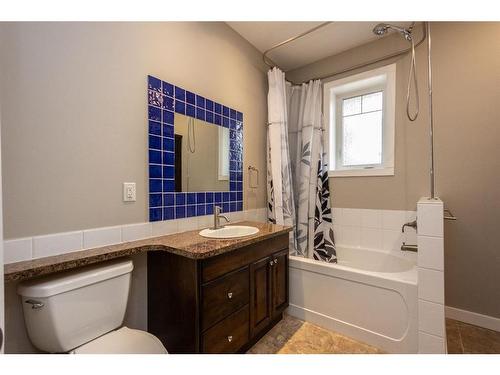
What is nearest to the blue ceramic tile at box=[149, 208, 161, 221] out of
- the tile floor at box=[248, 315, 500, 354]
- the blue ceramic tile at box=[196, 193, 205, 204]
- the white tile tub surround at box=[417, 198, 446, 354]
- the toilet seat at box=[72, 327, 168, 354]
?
the blue ceramic tile at box=[196, 193, 205, 204]

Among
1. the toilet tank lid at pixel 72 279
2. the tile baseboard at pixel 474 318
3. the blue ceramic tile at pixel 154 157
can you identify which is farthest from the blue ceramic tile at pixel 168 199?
the tile baseboard at pixel 474 318

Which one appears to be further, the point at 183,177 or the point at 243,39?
the point at 243,39

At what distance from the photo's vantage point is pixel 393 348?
154cm

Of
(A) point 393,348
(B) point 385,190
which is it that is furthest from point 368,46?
(A) point 393,348

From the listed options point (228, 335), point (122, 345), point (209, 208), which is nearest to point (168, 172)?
point (209, 208)

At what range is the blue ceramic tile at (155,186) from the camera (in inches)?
57.9

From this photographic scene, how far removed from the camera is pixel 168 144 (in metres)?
1.57

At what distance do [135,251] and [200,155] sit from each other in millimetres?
867

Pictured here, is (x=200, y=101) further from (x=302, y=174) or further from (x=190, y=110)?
(x=302, y=174)

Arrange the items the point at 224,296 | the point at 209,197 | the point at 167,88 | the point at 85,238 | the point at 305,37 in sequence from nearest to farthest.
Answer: the point at 85,238
the point at 224,296
the point at 167,88
the point at 209,197
the point at 305,37

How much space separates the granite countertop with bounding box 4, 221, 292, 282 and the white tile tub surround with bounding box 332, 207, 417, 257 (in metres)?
1.17

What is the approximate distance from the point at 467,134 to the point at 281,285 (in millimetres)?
1944

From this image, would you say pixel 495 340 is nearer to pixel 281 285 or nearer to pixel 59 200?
pixel 281 285
